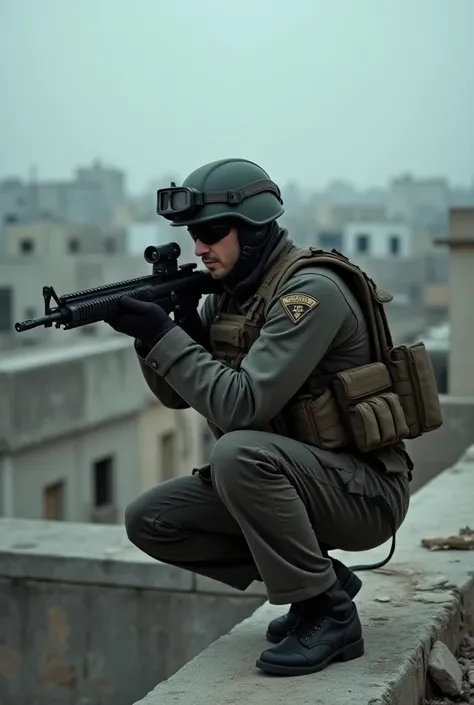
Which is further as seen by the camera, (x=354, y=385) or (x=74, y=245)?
(x=74, y=245)

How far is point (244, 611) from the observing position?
6.37 meters

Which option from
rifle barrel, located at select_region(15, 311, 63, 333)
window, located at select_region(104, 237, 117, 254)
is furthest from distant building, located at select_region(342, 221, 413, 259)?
rifle barrel, located at select_region(15, 311, 63, 333)

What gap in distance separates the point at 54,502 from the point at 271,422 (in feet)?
43.6

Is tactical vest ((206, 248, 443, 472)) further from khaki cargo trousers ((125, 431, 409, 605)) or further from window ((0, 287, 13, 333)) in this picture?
window ((0, 287, 13, 333))

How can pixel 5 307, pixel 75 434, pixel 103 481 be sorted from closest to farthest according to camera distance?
1. pixel 75 434
2. pixel 103 481
3. pixel 5 307

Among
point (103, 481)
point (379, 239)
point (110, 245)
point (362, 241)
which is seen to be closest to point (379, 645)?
point (103, 481)

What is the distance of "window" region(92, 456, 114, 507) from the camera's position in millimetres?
17719

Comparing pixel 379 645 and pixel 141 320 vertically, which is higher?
pixel 141 320

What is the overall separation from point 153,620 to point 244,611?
521mm

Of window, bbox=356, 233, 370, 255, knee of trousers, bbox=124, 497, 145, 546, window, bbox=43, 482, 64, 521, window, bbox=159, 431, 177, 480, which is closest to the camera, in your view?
knee of trousers, bbox=124, 497, 145, 546

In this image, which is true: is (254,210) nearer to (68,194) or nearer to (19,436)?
(19,436)

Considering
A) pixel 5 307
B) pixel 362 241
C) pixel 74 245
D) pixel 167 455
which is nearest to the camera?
pixel 167 455

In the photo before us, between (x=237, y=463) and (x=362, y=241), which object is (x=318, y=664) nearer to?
(x=237, y=463)

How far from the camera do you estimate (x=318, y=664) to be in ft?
11.8
